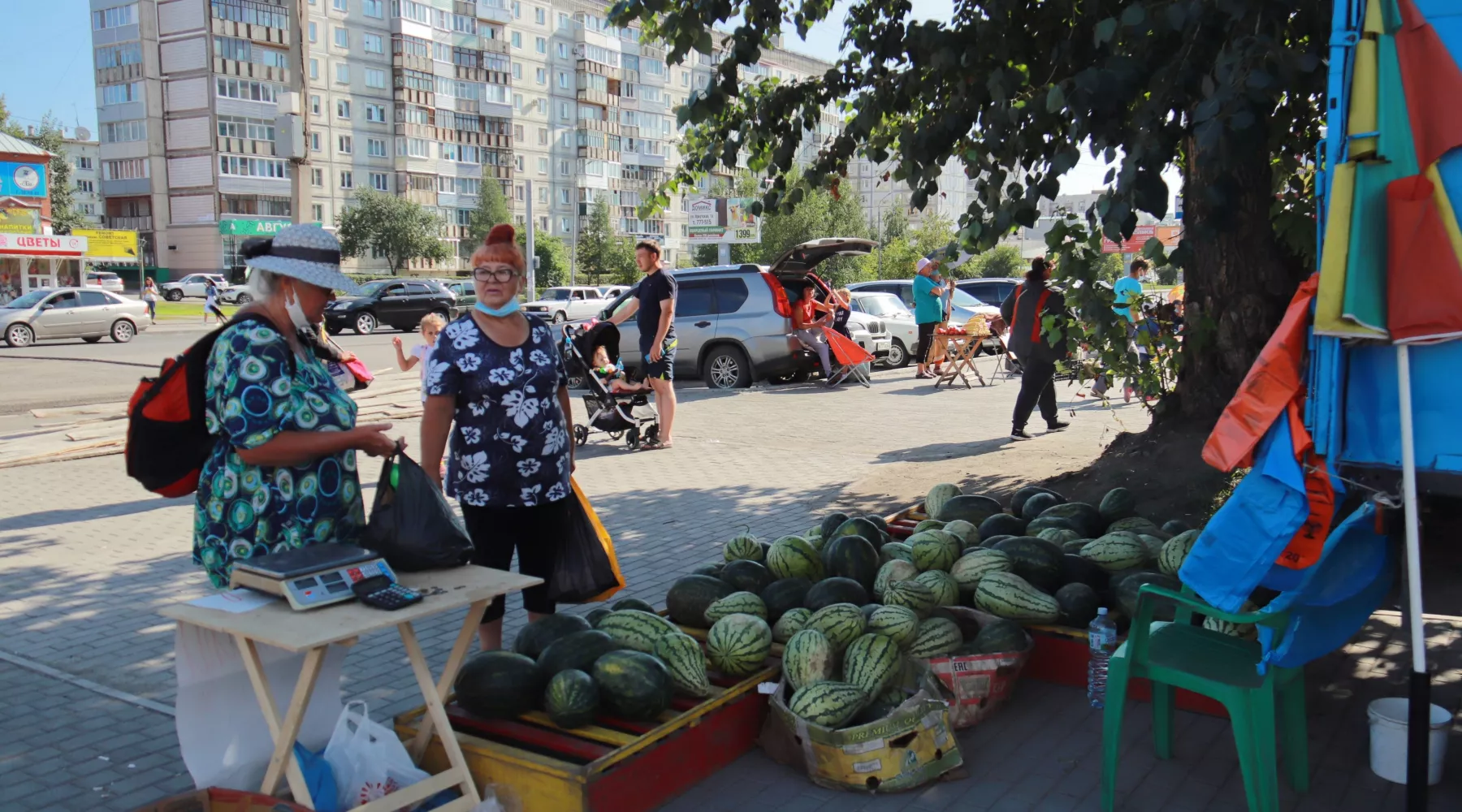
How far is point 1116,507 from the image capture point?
6855 millimetres

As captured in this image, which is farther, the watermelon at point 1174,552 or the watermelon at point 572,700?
the watermelon at point 1174,552

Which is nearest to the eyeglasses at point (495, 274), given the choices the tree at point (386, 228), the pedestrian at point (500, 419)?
the pedestrian at point (500, 419)

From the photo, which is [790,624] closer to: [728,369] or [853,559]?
[853,559]

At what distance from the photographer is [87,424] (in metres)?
13.3

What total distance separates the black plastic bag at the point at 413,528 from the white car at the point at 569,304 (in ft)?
109

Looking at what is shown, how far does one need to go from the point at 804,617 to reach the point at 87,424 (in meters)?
11.6

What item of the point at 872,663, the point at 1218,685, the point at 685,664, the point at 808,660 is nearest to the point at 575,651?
the point at 685,664

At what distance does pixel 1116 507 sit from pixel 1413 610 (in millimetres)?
3554

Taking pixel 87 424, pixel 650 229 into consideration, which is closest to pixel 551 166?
pixel 650 229

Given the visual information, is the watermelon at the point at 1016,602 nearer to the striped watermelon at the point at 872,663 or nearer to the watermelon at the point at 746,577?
the striped watermelon at the point at 872,663

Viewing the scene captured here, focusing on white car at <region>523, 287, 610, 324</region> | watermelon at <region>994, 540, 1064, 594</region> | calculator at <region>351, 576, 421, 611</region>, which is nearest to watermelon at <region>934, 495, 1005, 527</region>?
watermelon at <region>994, 540, 1064, 594</region>

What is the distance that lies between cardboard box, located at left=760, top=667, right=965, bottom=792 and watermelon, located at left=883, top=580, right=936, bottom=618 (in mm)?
810

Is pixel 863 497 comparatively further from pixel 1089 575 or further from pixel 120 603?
pixel 120 603

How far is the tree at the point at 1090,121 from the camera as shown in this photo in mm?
4859
